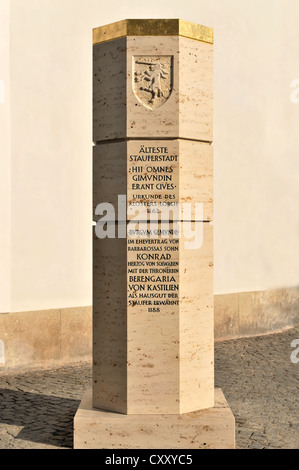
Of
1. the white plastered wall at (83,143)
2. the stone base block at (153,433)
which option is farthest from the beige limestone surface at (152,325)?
the white plastered wall at (83,143)

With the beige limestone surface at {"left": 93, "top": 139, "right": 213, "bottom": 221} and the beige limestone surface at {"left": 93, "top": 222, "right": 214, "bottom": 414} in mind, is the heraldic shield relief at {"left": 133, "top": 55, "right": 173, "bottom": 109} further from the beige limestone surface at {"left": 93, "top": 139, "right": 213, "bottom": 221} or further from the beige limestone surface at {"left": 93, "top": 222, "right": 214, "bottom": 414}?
the beige limestone surface at {"left": 93, "top": 222, "right": 214, "bottom": 414}

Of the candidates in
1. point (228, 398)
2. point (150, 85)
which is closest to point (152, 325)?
point (150, 85)

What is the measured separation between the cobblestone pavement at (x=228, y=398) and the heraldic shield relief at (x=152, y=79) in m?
2.77

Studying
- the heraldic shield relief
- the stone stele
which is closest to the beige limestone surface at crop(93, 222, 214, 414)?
the stone stele

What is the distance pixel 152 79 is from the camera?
16.3 ft

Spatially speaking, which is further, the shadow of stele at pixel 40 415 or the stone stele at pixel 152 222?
the shadow of stele at pixel 40 415

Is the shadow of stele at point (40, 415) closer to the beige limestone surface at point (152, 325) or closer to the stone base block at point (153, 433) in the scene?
the stone base block at point (153, 433)

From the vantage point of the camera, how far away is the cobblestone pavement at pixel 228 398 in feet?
17.2

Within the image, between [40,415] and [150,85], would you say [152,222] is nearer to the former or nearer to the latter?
[150,85]

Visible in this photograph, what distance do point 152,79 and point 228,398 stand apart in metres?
3.39

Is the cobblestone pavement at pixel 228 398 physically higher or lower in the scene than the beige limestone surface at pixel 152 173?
lower

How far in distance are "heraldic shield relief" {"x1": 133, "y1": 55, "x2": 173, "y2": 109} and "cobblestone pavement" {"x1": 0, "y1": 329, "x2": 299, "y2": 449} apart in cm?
277

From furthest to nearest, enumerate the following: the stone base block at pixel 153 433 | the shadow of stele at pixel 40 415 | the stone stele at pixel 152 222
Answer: the shadow of stele at pixel 40 415 → the stone stele at pixel 152 222 → the stone base block at pixel 153 433
